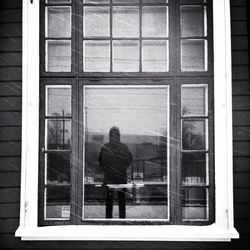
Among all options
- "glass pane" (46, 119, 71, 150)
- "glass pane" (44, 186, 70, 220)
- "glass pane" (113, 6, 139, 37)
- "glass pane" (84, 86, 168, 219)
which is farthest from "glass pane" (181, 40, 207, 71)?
"glass pane" (44, 186, 70, 220)

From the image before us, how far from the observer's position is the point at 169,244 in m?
3.13

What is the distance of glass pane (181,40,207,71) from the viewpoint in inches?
133

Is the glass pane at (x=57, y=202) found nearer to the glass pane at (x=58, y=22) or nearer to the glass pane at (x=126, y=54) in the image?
the glass pane at (x=126, y=54)

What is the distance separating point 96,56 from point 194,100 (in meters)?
0.99

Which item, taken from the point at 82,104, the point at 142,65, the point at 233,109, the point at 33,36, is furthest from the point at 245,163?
the point at 33,36

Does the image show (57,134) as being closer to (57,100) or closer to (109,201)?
(57,100)

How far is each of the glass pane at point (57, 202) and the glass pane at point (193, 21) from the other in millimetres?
1797

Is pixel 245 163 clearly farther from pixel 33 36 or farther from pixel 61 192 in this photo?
pixel 33 36

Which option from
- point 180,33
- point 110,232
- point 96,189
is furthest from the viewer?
point 96,189

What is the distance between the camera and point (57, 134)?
3.35 metres

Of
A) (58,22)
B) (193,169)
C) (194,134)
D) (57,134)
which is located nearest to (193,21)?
(194,134)

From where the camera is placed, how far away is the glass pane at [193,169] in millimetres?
3270

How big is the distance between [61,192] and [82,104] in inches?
31.8

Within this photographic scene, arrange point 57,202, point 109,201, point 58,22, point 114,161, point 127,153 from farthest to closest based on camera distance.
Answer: point 127,153 < point 114,161 < point 109,201 < point 58,22 < point 57,202
